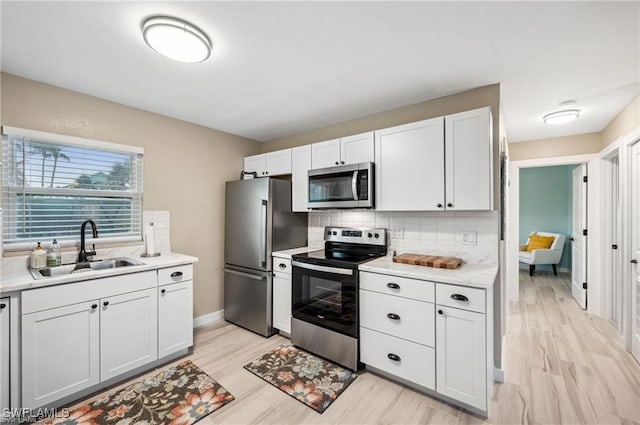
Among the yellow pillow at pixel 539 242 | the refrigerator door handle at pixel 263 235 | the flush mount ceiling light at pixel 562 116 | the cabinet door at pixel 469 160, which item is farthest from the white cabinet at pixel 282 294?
the yellow pillow at pixel 539 242

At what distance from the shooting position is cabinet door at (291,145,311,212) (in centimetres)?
314

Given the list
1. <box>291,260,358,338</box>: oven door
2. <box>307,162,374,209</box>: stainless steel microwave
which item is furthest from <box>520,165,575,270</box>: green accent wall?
<box>291,260,358,338</box>: oven door

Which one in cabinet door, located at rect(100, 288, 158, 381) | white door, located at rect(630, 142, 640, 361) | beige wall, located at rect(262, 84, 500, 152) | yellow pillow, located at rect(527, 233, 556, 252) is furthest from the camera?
yellow pillow, located at rect(527, 233, 556, 252)

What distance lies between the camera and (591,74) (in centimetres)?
215

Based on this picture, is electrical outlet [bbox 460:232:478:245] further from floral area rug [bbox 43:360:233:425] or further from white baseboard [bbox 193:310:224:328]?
white baseboard [bbox 193:310:224:328]

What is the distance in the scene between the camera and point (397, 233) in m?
2.82

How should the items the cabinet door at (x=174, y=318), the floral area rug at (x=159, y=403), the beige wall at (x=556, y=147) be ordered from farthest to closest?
the beige wall at (x=556, y=147)
the cabinet door at (x=174, y=318)
the floral area rug at (x=159, y=403)

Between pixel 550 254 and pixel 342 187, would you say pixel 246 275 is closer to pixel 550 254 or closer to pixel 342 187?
pixel 342 187

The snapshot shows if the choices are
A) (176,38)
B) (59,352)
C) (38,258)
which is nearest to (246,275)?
(59,352)

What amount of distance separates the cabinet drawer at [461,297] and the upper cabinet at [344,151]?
53.2 inches

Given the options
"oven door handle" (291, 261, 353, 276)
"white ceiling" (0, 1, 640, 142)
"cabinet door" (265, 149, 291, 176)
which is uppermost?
"white ceiling" (0, 1, 640, 142)

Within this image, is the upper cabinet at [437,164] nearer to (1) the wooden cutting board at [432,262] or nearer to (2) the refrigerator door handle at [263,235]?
(1) the wooden cutting board at [432,262]

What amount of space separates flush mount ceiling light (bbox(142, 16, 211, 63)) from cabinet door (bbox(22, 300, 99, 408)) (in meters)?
1.85

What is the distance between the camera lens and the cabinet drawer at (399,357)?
1.99m
